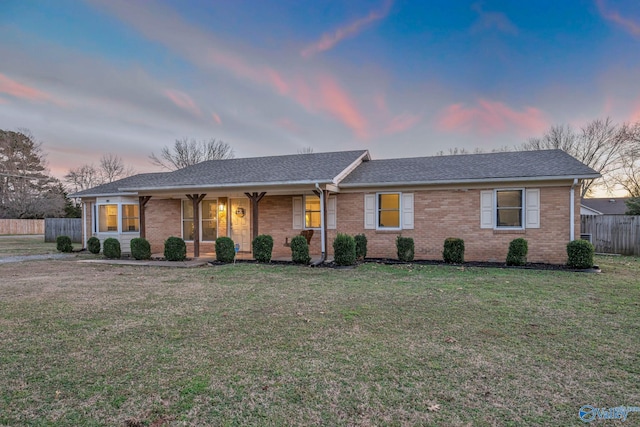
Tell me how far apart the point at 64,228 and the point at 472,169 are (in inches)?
996

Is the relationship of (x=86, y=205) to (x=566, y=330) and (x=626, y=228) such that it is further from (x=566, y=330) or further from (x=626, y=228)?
(x=626, y=228)

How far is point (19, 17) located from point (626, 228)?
2375cm

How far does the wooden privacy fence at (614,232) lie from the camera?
13.5m

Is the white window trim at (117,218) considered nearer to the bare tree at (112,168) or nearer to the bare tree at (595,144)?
the bare tree at (112,168)

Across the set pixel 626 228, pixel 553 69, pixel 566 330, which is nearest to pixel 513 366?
pixel 566 330

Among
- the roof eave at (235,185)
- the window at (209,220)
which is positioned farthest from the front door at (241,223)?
the roof eave at (235,185)

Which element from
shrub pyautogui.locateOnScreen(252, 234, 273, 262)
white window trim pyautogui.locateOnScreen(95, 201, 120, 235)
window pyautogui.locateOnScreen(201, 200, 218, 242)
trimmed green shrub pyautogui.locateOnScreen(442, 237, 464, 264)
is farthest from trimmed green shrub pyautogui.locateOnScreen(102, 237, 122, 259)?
trimmed green shrub pyautogui.locateOnScreen(442, 237, 464, 264)

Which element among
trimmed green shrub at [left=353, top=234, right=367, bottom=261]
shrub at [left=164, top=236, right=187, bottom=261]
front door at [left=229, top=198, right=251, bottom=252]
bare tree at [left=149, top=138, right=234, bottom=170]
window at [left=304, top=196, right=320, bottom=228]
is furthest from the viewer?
bare tree at [left=149, top=138, right=234, bottom=170]

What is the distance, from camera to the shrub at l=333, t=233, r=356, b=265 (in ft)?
32.7

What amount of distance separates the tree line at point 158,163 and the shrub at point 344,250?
24.5 m

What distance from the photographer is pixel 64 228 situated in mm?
22516

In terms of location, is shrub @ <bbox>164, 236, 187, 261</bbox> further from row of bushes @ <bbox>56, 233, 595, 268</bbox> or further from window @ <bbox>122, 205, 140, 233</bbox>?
window @ <bbox>122, 205, 140, 233</bbox>

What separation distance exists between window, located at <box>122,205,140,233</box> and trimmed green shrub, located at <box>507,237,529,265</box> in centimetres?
1453

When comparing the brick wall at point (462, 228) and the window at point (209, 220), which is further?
the window at point (209, 220)
